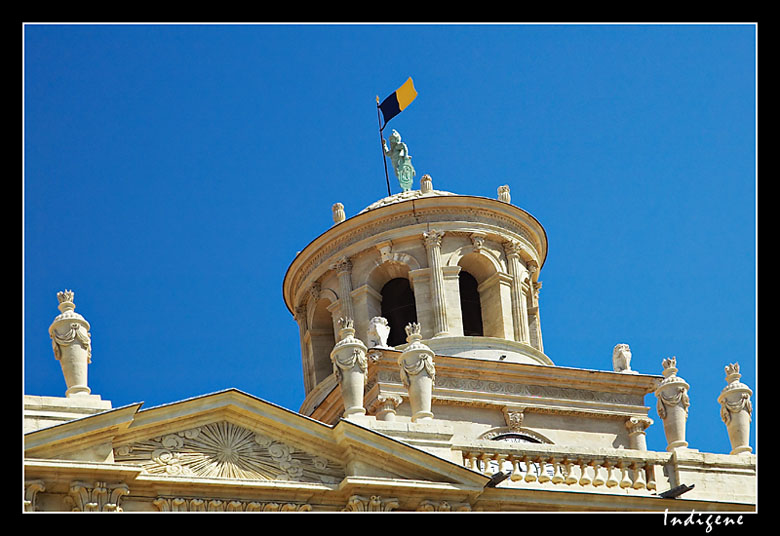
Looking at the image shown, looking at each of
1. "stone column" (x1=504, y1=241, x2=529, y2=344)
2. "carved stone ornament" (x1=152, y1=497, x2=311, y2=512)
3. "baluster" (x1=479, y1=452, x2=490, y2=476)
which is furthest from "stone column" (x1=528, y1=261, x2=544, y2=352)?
"carved stone ornament" (x1=152, y1=497, x2=311, y2=512)

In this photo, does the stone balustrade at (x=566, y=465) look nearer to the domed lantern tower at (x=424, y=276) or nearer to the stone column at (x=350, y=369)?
the stone column at (x=350, y=369)

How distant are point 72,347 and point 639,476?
32.4ft

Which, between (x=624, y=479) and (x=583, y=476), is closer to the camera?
(x=583, y=476)

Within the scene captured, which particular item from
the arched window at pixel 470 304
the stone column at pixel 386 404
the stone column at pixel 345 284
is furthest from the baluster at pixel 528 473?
the arched window at pixel 470 304

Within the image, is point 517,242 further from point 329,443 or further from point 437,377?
point 329,443

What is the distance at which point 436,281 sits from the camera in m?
42.6

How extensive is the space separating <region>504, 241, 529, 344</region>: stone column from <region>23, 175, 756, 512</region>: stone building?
0.06 m

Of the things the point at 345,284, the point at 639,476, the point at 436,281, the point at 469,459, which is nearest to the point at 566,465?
the point at 639,476

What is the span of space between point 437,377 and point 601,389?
4.14 m

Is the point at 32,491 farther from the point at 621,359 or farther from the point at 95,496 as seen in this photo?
the point at 621,359

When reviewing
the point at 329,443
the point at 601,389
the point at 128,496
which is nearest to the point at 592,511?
the point at 329,443
